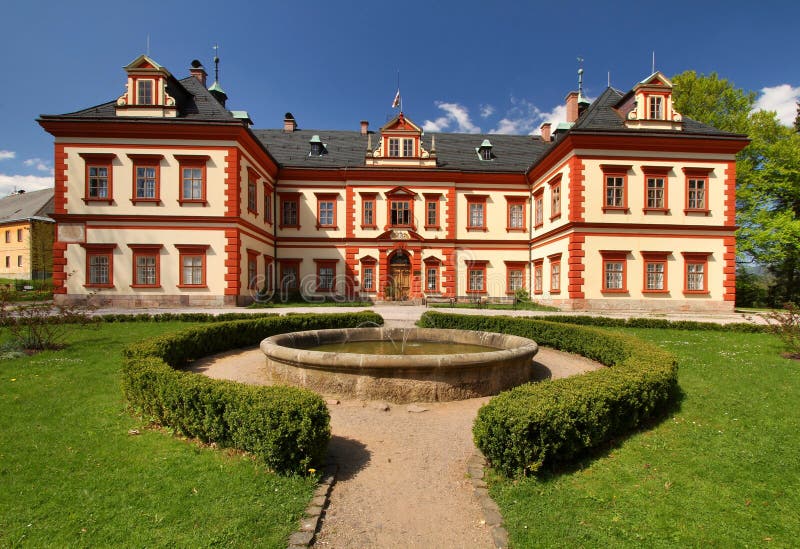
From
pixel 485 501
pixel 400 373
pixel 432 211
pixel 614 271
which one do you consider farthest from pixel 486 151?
pixel 485 501

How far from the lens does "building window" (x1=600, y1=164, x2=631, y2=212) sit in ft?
68.9

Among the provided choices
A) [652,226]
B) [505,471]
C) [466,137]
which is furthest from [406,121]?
[505,471]

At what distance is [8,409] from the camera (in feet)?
18.5

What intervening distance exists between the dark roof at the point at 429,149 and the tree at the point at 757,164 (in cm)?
1135

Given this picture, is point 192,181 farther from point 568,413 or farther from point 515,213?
point 568,413

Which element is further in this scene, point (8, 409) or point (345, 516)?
point (8, 409)

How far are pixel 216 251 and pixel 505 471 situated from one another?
19.9 m

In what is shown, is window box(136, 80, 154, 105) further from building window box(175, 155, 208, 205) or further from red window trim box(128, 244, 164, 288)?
red window trim box(128, 244, 164, 288)

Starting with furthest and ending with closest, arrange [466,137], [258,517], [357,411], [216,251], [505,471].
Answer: [466,137] → [216,251] → [357,411] → [505,471] → [258,517]

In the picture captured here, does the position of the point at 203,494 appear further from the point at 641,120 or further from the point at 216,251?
the point at 641,120

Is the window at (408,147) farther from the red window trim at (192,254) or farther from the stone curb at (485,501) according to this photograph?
the stone curb at (485,501)

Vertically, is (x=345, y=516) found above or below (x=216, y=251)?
below

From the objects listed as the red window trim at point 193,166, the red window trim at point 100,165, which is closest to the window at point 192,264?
the red window trim at point 193,166

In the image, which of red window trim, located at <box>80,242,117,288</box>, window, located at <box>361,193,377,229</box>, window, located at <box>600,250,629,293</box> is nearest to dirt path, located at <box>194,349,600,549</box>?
window, located at <box>600,250,629,293</box>
